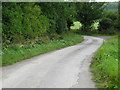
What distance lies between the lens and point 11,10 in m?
19.2

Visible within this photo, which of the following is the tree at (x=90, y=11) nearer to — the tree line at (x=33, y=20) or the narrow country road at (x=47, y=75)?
the tree line at (x=33, y=20)

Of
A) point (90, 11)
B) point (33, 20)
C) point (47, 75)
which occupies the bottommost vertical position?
point (90, 11)

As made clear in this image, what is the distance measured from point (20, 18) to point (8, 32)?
6.41ft

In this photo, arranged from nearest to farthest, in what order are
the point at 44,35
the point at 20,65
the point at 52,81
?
1. the point at 52,81
2. the point at 20,65
3. the point at 44,35

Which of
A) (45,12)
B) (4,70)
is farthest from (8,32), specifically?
(45,12)

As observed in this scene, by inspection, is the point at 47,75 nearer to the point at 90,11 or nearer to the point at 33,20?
the point at 33,20

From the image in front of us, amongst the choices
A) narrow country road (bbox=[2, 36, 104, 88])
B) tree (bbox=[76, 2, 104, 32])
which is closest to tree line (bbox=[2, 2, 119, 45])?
narrow country road (bbox=[2, 36, 104, 88])

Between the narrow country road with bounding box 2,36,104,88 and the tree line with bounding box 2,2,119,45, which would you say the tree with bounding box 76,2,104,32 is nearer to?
the tree line with bounding box 2,2,119,45

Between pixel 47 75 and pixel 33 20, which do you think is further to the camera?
pixel 33 20

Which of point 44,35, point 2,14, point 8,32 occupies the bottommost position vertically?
point 44,35

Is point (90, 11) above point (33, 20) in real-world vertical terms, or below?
below

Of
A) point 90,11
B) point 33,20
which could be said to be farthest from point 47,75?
point 90,11

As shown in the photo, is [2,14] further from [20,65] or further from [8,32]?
[20,65]

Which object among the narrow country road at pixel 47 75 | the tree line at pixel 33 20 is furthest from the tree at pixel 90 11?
the narrow country road at pixel 47 75
